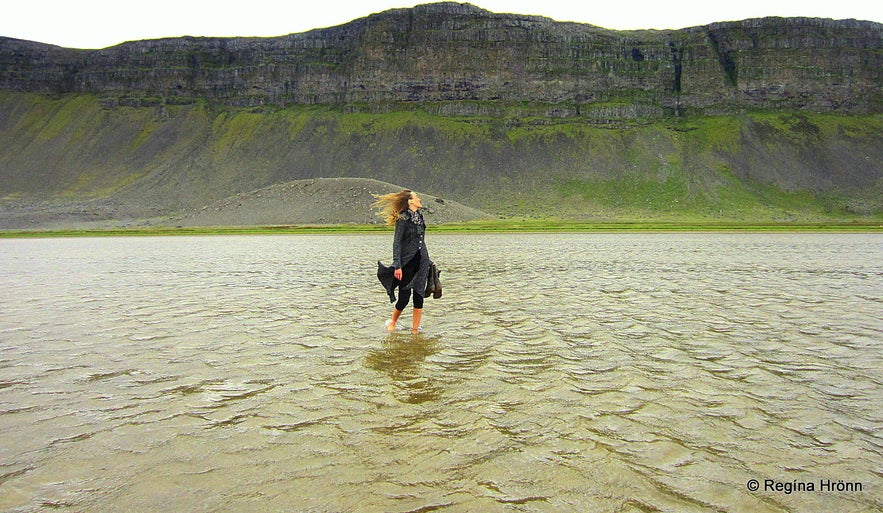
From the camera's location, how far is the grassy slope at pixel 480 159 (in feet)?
349

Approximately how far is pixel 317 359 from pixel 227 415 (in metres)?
2.46

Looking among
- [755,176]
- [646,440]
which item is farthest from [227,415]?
[755,176]

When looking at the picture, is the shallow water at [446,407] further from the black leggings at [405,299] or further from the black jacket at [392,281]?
the black jacket at [392,281]

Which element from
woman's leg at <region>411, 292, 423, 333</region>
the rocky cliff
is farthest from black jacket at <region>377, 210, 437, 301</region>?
the rocky cliff

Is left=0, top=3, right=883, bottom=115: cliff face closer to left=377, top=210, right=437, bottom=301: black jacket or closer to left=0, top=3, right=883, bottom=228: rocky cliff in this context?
left=0, top=3, right=883, bottom=228: rocky cliff

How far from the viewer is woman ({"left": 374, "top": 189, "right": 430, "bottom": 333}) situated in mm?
10820

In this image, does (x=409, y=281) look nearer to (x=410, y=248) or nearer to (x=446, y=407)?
(x=410, y=248)

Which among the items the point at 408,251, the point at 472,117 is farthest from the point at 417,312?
the point at 472,117

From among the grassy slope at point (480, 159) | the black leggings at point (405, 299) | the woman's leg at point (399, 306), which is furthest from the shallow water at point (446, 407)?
the grassy slope at point (480, 159)

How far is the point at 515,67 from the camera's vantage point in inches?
5113

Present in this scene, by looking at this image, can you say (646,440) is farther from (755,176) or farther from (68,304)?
(755,176)

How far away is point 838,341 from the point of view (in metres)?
9.53

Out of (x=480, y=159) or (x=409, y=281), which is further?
(x=480, y=159)

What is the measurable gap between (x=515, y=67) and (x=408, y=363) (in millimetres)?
129077
